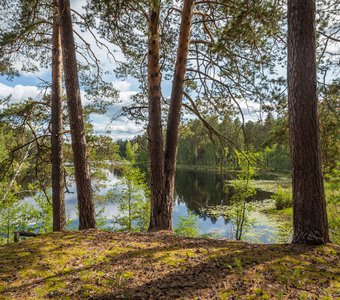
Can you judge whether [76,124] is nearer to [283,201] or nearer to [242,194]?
[242,194]

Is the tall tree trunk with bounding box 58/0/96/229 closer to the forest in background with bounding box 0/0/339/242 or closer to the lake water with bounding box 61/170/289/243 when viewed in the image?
the forest in background with bounding box 0/0/339/242

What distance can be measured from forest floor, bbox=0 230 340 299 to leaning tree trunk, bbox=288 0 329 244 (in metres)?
0.41

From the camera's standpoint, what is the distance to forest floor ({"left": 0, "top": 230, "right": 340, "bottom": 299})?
2.19 meters

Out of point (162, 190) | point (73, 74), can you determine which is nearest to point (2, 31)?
point (73, 74)

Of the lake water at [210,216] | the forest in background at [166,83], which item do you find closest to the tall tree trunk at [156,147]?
the forest in background at [166,83]

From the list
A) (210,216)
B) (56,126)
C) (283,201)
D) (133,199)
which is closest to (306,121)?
(56,126)

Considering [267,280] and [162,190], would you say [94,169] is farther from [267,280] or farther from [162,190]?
[267,280]

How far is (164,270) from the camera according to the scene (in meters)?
2.62

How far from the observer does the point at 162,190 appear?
15.8 feet

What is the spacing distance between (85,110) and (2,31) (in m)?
3.64

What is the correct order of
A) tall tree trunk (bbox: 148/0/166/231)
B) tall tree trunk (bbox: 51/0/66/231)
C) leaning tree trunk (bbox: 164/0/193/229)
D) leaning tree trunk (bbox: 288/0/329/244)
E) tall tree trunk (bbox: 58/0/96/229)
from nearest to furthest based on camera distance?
leaning tree trunk (bbox: 288/0/329/244)
tall tree trunk (bbox: 58/0/96/229)
tall tree trunk (bbox: 148/0/166/231)
leaning tree trunk (bbox: 164/0/193/229)
tall tree trunk (bbox: 51/0/66/231)

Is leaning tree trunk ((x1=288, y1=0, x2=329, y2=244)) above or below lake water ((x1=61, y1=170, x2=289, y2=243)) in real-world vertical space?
above

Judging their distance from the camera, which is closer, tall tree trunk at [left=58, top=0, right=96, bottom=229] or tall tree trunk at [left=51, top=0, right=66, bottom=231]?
tall tree trunk at [left=58, top=0, right=96, bottom=229]

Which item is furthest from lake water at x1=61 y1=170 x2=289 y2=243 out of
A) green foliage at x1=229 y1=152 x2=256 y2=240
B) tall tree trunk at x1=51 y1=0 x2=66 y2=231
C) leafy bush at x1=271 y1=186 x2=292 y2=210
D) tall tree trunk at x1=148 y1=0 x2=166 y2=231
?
tall tree trunk at x1=51 y1=0 x2=66 y2=231
